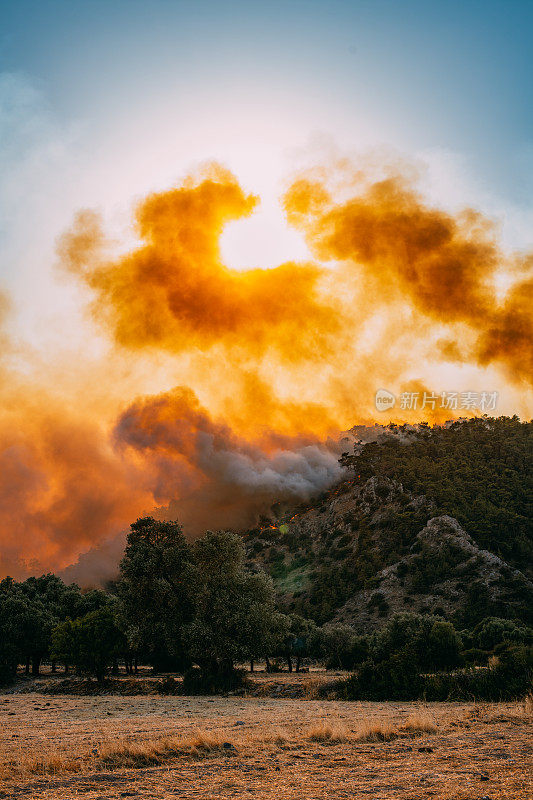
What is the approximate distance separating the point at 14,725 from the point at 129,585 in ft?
86.4

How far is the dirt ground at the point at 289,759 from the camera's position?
36.5 ft

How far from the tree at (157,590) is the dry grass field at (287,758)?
27.0 metres

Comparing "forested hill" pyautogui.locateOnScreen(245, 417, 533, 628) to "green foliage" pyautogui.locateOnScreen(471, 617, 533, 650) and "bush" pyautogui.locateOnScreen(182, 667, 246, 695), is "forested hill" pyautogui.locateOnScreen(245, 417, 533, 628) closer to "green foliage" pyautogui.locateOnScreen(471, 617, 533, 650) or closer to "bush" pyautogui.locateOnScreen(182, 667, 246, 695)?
"green foliage" pyautogui.locateOnScreen(471, 617, 533, 650)

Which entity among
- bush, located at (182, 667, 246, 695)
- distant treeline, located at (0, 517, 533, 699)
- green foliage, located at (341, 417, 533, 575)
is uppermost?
green foliage, located at (341, 417, 533, 575)

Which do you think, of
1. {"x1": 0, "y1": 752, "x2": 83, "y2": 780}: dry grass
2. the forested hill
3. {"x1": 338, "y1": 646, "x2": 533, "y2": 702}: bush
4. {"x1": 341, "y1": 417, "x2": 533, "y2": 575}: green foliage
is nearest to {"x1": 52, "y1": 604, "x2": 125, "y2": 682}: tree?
{"x1": 338, "y1": 646, "x2": 533, "y2": 702}: bush

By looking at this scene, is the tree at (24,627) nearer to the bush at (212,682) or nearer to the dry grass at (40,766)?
the bush at (212,682)

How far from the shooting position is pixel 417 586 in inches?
4070

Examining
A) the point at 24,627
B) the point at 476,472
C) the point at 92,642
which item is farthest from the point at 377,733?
the point at 476,472

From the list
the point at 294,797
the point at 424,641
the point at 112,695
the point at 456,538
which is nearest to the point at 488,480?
the point at 456,538

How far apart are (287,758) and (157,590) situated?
129 feet

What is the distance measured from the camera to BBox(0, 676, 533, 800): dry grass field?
Answer: 11.1 m

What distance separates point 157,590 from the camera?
→ 51.6m

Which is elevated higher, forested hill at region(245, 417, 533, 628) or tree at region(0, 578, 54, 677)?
forested hill at region(245, 417, 533, 628)

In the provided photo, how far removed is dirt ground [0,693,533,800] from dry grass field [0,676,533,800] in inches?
1.3
